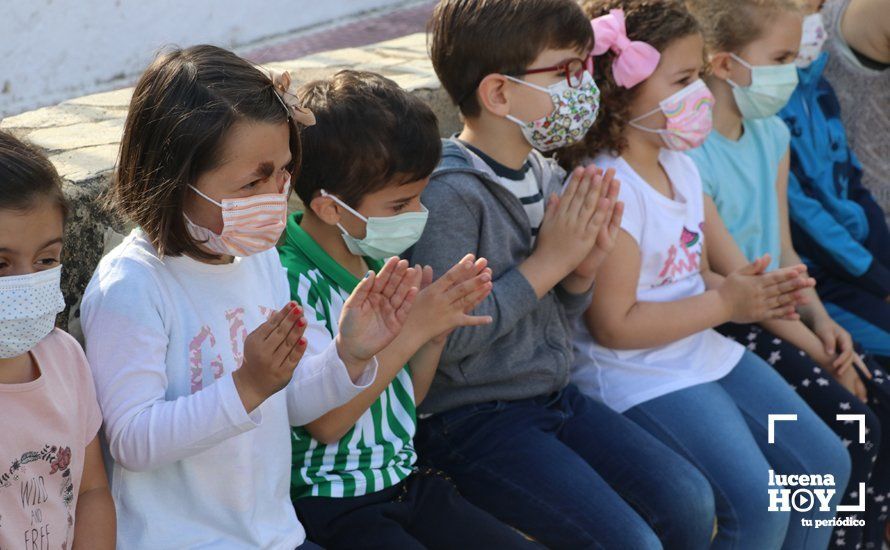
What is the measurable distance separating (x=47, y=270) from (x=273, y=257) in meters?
0.67

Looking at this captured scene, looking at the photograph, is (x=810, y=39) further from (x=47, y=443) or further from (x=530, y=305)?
(x=47, y=443)

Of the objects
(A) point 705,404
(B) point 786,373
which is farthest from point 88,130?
(B) point 786,373

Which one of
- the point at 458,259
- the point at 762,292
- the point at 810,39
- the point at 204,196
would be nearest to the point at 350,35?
the point at 810,39

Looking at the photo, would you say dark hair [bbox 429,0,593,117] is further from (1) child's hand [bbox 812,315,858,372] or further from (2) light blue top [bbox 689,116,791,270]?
(1) child's hand [bbox 812,315,858,372]

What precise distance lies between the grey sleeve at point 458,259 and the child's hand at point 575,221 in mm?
126

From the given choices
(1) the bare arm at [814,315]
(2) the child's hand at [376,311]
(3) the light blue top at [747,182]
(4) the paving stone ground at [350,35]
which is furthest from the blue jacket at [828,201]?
(4) the paving stone ground at [350,35]

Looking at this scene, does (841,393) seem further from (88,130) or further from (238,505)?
(88,130)

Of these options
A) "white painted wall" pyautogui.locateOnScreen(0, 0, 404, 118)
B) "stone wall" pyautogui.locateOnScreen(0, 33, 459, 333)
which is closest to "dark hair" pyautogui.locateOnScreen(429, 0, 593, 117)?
"stone wall" pyautogui.locateOnScreen(0, 33, 459, 333)

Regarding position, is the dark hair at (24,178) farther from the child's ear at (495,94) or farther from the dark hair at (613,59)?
the dark hair at (613,59)

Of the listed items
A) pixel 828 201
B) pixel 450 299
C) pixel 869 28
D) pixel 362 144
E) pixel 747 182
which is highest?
pixel 362 144

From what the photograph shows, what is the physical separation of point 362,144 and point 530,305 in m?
0.61

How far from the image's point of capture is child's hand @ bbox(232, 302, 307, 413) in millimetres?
1938

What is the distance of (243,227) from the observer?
214cm

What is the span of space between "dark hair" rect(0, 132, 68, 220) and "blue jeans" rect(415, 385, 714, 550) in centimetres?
123
